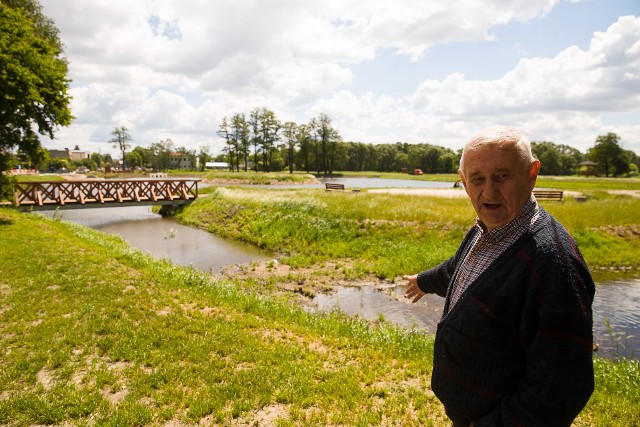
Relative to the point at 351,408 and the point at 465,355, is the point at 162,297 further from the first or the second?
the point at 465,355

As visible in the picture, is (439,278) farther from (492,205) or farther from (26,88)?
(26,88)

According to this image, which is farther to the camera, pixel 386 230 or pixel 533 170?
pixel 386 230

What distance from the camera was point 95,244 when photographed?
15773 millimetres

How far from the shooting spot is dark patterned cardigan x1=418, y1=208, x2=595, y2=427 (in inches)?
64.4

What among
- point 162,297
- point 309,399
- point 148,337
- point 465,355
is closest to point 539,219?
point 465,355

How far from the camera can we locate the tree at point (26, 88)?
15711 millimetres

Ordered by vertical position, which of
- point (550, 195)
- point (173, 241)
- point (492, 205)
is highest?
point (492, 205)

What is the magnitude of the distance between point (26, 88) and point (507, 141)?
2052 centimetres

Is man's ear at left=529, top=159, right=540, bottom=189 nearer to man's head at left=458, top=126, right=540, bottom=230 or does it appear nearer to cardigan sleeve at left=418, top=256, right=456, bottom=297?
man's head at left=458, top=126, right=540, bottom=230

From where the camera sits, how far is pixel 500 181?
2.01 metres

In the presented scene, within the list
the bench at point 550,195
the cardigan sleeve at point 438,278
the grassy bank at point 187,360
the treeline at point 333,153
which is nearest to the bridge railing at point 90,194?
the grassy bank at point 187,360

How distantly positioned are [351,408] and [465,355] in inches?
135

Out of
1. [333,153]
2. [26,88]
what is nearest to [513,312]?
[26,88]

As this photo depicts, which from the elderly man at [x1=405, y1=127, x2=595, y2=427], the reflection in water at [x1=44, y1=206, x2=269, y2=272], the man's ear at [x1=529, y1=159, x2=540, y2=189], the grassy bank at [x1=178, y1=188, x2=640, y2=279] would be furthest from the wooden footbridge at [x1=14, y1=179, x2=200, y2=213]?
the man's ear at [x1=529, y1=159, x2=540, y2=189]
